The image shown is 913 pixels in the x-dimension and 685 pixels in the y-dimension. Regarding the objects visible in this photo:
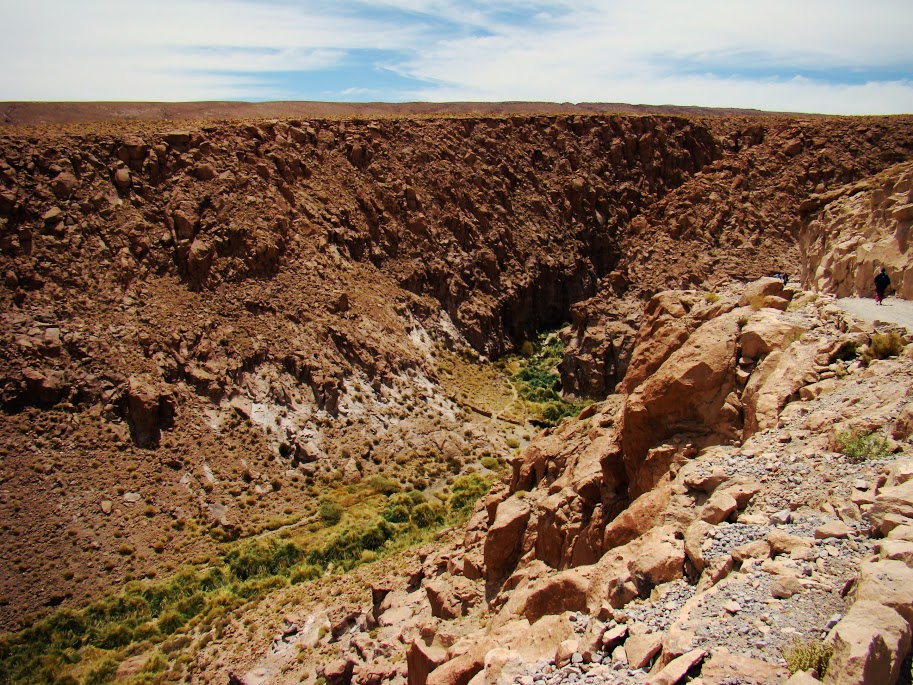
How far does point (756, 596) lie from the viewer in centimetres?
751

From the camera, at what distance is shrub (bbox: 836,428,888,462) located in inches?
362

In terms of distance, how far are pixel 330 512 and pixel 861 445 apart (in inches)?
923

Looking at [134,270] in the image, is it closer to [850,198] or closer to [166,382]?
[166,382]

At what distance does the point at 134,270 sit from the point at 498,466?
2009cm

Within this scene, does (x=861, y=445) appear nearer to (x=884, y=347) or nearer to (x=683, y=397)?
(x=884, y=347)

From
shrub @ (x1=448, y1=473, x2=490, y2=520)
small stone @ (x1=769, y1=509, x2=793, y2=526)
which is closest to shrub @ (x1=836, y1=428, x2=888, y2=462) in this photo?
small stone @ (x1=769, y1=509, x2=793, y2=526)

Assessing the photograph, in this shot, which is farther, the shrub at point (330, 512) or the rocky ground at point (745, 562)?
the shrub at point (330, 512)

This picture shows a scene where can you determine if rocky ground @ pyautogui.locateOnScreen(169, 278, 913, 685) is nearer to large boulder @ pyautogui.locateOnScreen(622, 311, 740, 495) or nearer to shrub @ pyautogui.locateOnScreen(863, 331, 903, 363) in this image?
shrub @ pyautogui.locateOnScreen(863, 331, 903, 363)

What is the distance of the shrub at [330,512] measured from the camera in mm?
29333

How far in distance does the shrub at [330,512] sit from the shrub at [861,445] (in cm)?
2279

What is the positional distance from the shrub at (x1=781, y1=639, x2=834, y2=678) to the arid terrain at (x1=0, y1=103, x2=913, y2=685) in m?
0.21

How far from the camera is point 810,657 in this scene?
6.13 metres

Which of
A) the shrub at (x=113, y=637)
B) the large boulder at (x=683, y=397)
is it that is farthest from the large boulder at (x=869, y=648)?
the shrub at (x=113, y=637)

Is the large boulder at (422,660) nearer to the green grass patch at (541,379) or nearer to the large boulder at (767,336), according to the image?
the large boulder at (767,336)
